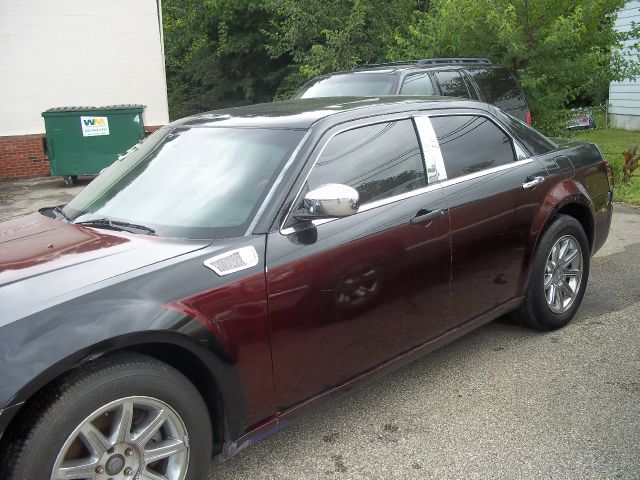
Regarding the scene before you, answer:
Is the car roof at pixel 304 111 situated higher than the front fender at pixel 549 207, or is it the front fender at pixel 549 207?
the car roof at pixel 304 111

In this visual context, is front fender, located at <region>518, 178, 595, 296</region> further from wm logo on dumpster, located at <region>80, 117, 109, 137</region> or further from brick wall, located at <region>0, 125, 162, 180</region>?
brick wall, located at <region>0, 125, 162, 180</region>

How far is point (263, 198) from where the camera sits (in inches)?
111

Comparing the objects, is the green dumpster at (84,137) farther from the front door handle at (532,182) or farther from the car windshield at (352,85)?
the front door handle at (532,182)

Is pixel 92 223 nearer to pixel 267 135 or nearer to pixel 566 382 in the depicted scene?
pixel 267 135

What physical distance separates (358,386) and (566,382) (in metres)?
1.36

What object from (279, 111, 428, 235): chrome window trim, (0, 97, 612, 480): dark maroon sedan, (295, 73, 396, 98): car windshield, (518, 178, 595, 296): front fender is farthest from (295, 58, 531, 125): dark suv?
(279, 111, 428, 235): chrome window trim

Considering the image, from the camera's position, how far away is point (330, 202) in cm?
268

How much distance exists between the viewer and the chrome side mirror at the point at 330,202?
2.69 meters

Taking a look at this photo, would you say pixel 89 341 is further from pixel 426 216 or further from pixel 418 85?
pixel 418 85

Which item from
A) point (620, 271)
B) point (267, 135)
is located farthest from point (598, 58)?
point (267, 135)

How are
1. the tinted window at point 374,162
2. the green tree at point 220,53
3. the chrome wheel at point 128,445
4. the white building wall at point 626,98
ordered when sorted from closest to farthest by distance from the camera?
the chrome wheel at point 128,445, the tinted window at point 374,162, the white building wall at point 626,98, the green tree at point 220,53

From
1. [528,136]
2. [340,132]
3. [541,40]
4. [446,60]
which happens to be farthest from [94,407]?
[541,40]

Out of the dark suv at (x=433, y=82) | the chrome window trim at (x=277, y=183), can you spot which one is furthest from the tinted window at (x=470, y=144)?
the dark suv at (x=433, y=82)

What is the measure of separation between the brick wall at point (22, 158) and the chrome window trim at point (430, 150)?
1245 cm
